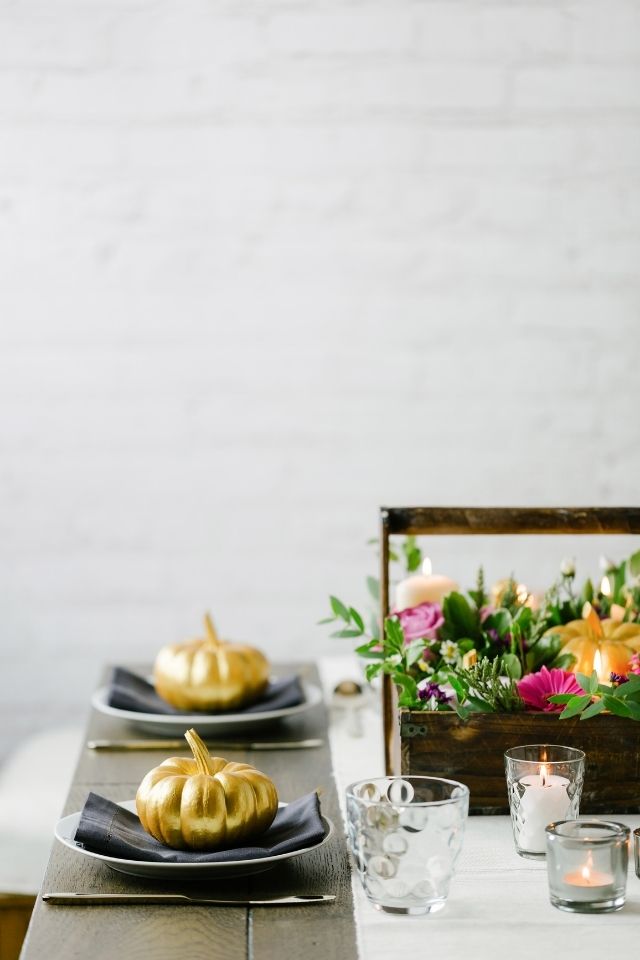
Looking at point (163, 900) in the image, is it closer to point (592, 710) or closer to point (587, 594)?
point (592, 710)

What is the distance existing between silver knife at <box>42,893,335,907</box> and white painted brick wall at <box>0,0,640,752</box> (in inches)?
66.8

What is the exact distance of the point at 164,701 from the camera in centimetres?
151

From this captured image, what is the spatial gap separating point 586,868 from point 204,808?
0.29 meters

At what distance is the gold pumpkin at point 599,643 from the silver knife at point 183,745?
1.06 feet

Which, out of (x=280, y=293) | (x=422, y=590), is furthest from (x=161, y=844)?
(x=280, y=293)

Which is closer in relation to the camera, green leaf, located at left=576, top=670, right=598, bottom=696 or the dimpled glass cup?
the dimpled glass cup

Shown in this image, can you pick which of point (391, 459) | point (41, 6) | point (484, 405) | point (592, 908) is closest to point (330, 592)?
point (391, 459)

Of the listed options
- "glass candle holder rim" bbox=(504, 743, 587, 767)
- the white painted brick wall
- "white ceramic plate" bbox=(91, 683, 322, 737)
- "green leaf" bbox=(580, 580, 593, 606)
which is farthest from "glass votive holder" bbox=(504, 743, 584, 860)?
the white painted brick wall

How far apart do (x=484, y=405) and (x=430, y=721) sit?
1.60 metres

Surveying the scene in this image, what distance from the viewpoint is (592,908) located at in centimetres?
84

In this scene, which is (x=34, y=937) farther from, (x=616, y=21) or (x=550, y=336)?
(x=616, y=21)

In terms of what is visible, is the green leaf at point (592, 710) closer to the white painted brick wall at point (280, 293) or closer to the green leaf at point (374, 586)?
the green leaf at point (374, 586)

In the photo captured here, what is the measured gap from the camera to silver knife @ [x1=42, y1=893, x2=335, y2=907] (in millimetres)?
862

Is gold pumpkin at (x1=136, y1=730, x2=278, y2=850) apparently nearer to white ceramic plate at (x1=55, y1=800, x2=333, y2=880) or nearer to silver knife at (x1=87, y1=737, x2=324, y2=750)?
white ceramic plate at (x1=55, y1=800, x2=333, y2=880)
